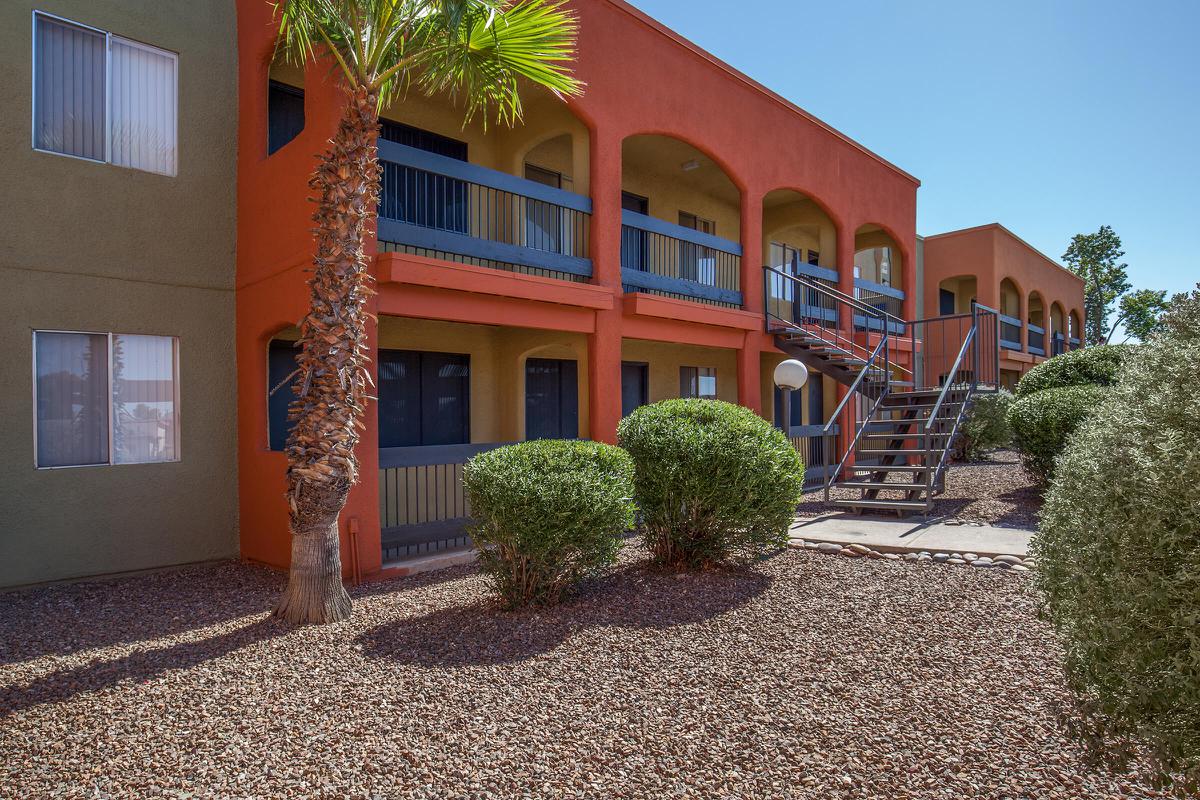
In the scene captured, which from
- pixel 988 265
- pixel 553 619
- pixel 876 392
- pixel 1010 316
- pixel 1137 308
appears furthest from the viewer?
pixel 1137 308

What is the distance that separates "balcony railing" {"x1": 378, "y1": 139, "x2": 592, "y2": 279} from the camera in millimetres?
7504

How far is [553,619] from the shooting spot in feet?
17.5

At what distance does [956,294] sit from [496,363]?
19226 mm

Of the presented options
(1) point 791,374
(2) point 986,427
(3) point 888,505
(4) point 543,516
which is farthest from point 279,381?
(2) point 986,427

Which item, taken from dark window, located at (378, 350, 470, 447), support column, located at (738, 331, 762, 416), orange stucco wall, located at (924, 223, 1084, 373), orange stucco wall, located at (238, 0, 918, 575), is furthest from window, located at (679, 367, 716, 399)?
orange stucco wall, located at (924, 223, 1084, 373)

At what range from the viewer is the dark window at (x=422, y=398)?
9.88 meters

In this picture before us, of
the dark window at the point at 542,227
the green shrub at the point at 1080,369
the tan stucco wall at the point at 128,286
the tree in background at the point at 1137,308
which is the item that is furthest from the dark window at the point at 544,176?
the tree in background at the point at 1137,308

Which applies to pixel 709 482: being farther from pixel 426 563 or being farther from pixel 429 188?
pixel 429 188

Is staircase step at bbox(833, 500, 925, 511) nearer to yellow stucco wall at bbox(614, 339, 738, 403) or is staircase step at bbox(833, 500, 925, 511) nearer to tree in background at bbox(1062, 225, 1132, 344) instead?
yellow stucco wall at bbox(614, 339, 738, 403)

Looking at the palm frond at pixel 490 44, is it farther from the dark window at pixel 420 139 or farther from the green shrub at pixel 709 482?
the dark window at pixel 420 139

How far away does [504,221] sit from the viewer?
1012cm

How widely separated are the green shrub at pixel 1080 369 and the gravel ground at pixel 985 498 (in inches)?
67.5

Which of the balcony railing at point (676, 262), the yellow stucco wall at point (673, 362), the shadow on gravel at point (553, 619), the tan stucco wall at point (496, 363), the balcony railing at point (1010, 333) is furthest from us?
the balcony railing at point (1010, 333)

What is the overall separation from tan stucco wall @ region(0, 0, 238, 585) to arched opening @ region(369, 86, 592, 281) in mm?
2141
